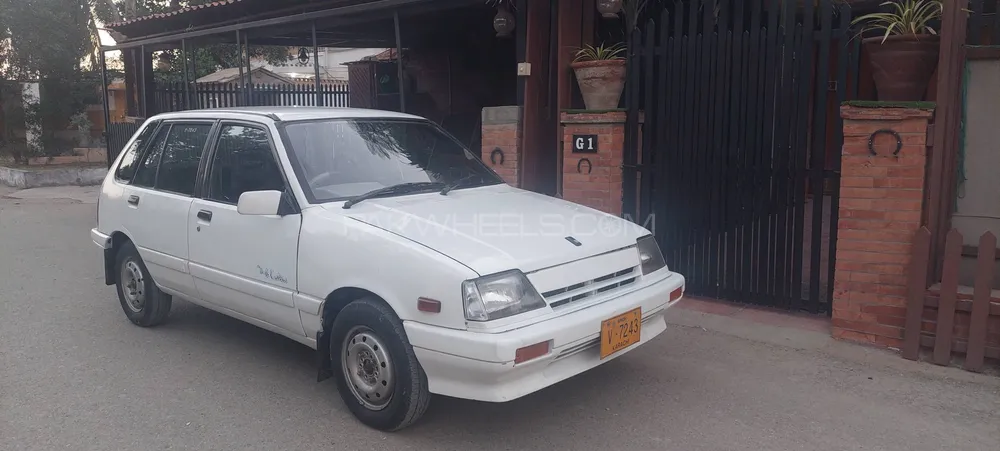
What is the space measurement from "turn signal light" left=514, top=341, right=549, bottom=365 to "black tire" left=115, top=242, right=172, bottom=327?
11.6ft

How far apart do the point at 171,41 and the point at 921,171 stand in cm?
1159

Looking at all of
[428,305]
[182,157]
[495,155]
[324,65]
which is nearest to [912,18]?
[428,305]

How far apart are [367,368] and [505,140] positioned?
4.23 meters

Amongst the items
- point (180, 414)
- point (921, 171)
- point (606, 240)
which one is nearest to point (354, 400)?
point (180, 414)

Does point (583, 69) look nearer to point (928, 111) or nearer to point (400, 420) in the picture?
point (928, 111)

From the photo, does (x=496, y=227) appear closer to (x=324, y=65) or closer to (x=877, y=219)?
(x=877, y=219)

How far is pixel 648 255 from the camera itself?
4430 mm

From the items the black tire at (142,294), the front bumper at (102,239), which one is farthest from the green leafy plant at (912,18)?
the front bumper at (102,239)

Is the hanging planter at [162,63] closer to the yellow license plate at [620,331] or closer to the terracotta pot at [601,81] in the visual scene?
the terracotta pot at [601,81]

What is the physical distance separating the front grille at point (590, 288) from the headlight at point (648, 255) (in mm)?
145

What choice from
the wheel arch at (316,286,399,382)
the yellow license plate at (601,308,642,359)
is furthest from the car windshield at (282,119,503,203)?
the yellow license plate at (601,308,642,359)

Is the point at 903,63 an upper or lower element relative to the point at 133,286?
upper

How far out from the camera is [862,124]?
5.06m

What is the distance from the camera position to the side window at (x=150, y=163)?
5.61 m
